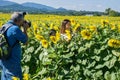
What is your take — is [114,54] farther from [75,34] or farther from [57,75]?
[75,34]

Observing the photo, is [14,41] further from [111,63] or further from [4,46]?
[111,63]

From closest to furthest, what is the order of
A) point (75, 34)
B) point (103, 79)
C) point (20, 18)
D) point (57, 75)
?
point (20, 18)
point (103, 79)
point (57, 75)
point (75, 34)

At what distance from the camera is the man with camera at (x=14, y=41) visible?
569 centimetres

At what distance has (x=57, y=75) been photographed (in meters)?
6.89

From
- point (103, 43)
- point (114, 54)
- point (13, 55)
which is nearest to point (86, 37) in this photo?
point (103, 43)

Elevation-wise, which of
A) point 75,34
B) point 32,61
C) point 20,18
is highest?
point 20,18

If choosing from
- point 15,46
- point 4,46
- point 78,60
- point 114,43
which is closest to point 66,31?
point 78,60

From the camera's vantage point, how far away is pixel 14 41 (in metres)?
5.80

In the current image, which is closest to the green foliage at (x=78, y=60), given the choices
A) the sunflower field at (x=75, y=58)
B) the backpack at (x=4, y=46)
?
the sunflower field at (x=75, y=58)

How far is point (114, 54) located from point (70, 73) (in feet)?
2.60

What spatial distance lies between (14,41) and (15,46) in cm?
10

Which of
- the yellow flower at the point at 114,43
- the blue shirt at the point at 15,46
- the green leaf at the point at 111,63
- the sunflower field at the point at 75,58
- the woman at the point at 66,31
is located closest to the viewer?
the blue shirt at the point at 15,46

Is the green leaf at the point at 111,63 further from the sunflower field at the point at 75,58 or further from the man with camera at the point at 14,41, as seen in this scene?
the man with camera at the point at 14,41

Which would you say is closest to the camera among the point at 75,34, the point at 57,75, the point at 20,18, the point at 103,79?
the point at 20,18
